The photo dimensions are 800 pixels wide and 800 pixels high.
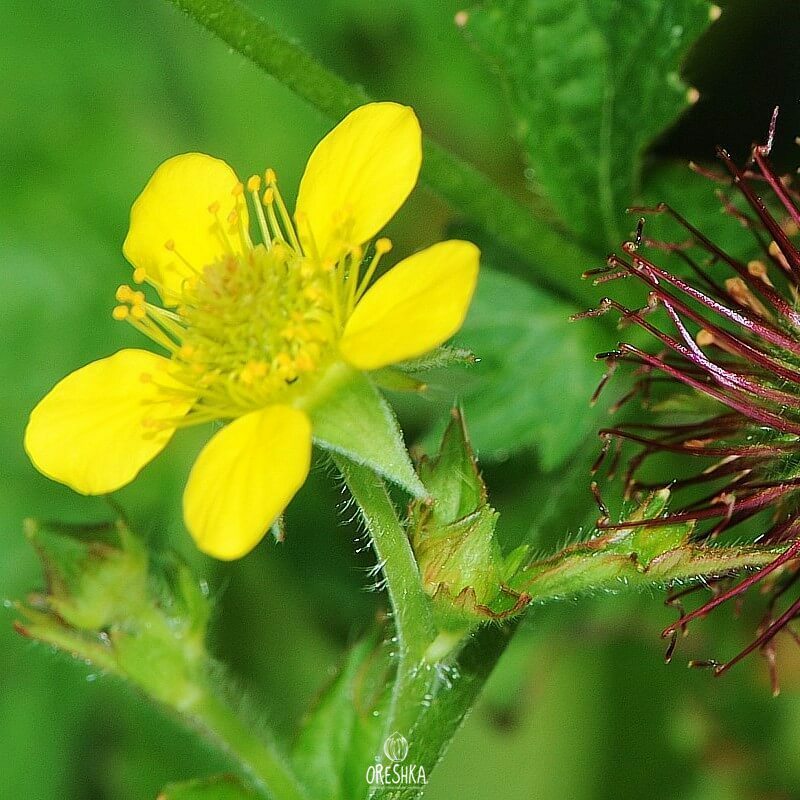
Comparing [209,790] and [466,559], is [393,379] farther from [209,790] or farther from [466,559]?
[209,790]

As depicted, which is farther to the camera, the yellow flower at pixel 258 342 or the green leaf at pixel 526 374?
the green leaf at pixel 526 374

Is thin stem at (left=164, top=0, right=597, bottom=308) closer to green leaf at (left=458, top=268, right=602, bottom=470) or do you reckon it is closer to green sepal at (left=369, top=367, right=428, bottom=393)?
green leaf at (left=458, top=268, right=602, bottom=470)

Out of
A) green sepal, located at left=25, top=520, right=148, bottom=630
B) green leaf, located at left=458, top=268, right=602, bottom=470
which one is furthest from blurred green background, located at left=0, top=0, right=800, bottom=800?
green sepal, located at left=25, top=520, right=148, bottom=630

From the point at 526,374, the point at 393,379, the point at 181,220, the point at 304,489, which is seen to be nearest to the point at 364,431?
the point at 393,379

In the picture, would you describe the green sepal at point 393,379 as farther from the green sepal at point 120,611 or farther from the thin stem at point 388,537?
the green sepal at point 120,611

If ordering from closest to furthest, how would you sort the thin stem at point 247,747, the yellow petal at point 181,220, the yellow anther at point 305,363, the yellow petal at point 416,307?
1. the yellow petal at point 416,307
2. the yellow anther at point 305,363
3. the yellow petal at point 181,220
4. the thin stem at point 247,747

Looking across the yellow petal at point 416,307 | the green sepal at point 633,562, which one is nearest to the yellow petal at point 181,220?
the yellow petal at point 416,307
